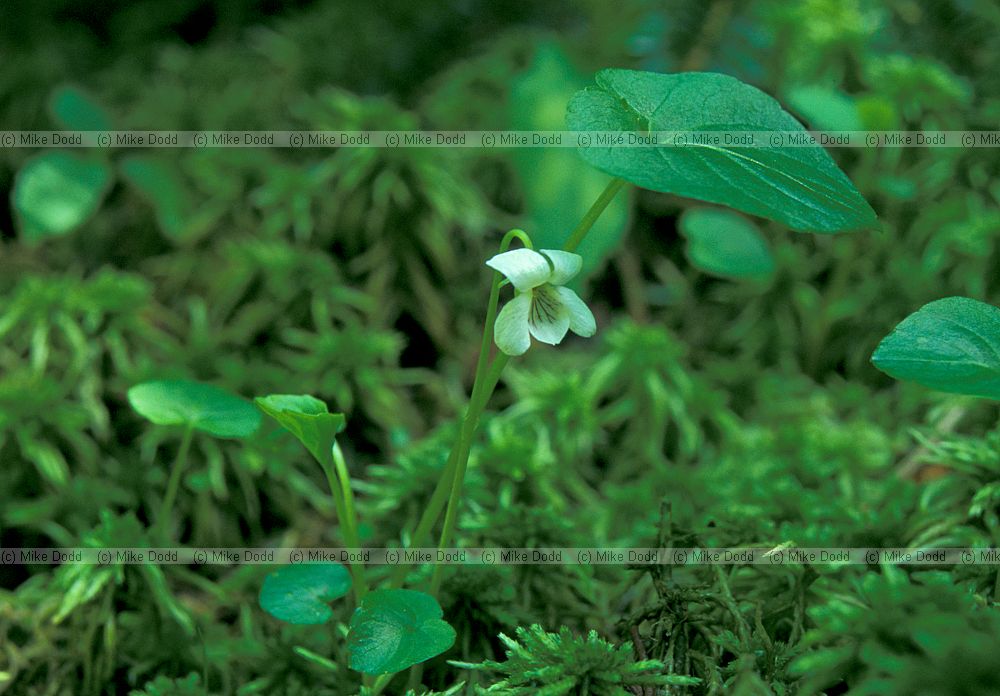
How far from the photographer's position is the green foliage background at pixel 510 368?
1.02m

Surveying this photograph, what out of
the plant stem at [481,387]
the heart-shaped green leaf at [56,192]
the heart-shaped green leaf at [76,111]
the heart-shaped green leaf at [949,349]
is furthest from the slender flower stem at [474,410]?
the heart-shaped green leaf at [76,111]

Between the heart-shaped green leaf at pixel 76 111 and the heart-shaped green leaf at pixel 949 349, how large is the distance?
1.86 m

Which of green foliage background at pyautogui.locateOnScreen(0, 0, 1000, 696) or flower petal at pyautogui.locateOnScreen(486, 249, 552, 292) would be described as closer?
flower petal at pyautogui.locateOnScreen(486, 249, 552, 292)

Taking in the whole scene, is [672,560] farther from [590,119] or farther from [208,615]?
[208,615]

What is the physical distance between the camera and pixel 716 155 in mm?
838

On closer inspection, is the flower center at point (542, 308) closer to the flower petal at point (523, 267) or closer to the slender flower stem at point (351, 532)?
the flower petal at point (523, 267)

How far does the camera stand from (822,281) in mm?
1860

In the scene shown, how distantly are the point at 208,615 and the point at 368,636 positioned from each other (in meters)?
0.48

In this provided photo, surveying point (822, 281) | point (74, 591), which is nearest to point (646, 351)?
point (822, 281)

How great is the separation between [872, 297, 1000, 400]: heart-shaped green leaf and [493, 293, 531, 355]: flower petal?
1.11 ft

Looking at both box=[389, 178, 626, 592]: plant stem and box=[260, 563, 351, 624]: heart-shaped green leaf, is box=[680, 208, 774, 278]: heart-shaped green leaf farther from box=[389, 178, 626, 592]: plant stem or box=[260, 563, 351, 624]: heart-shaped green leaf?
box=[260, 563, 351, 624]: heart-shaped green leaf

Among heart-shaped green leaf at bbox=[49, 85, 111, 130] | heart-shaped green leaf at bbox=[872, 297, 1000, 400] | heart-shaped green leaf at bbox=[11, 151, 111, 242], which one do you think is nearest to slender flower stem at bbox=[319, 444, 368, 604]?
heart-shaped green leaf at bbox=[872, 297, 1000, 400]

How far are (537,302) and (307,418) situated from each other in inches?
10.8

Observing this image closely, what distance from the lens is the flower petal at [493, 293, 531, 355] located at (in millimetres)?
860
